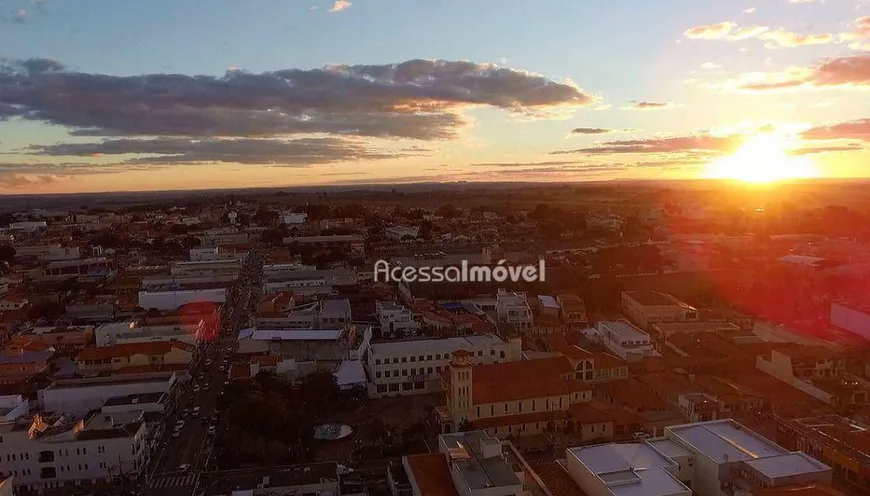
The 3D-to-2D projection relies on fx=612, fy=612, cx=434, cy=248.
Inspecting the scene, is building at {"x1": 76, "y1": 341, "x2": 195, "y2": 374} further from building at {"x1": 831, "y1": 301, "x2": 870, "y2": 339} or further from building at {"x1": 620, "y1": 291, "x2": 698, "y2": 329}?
building at {"x1": 831, "y1": 301, "x2": 870, "y2": 339}

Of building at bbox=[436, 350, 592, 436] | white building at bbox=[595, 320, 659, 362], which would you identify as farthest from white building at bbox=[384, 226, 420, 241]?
building at bbox=[436, 350, 592, 436]

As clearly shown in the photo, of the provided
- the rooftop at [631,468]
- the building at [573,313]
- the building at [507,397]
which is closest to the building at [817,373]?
the building at [507,397]

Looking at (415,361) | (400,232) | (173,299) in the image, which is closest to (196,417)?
(415,361)

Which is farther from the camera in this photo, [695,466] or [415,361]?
[415,361]

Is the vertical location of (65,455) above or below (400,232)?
below

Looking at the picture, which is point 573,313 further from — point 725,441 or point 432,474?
point 432,474

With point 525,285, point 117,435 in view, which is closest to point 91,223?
point 525,285

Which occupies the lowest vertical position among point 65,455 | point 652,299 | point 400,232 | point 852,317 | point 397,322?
point 65,455
